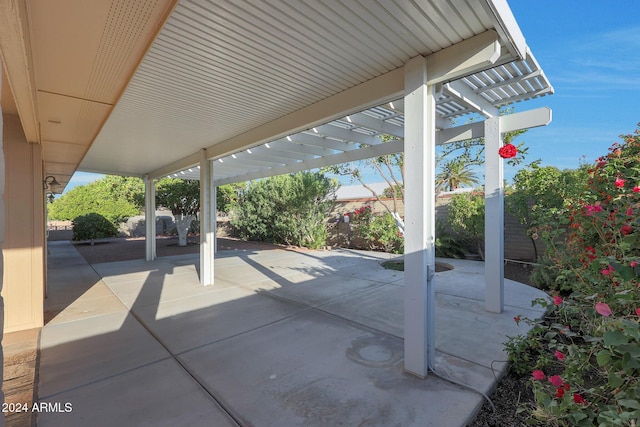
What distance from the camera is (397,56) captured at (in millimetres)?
2693

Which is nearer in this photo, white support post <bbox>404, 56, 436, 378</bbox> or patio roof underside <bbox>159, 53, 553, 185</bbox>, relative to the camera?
white support post <bbox>404, 56, 436, 378</bbox>

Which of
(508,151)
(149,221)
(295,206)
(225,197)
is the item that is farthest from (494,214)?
(225,197)

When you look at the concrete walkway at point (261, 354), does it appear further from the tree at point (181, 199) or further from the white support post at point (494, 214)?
the tree at point (181, 199)

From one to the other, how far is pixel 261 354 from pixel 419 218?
82.7 inches

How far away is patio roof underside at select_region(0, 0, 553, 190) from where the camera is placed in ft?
6.70

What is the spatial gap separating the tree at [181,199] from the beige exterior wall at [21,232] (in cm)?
900

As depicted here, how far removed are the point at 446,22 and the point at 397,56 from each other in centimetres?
51

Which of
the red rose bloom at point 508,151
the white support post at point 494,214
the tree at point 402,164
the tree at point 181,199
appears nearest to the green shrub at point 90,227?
the tree at point 181,199

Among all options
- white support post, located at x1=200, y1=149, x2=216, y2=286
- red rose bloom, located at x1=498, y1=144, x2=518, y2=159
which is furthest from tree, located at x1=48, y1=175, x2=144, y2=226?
red rose bloom, located at x1=498, y1=144, x2=518, y2=159

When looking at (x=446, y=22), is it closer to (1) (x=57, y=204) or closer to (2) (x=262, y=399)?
(2) (x=262, y=399)

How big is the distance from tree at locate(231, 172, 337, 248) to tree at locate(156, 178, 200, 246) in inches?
107

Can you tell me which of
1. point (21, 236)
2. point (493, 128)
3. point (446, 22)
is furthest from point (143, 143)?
point (493, 128)

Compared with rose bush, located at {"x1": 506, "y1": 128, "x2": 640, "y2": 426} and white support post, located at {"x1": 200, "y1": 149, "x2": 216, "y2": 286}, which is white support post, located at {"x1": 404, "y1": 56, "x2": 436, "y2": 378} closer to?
rose bush, located at {"x1": 506, "y1": 128, "x2": 640, "y2": 426}

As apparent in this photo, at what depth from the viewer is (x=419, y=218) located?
8.98 ft
